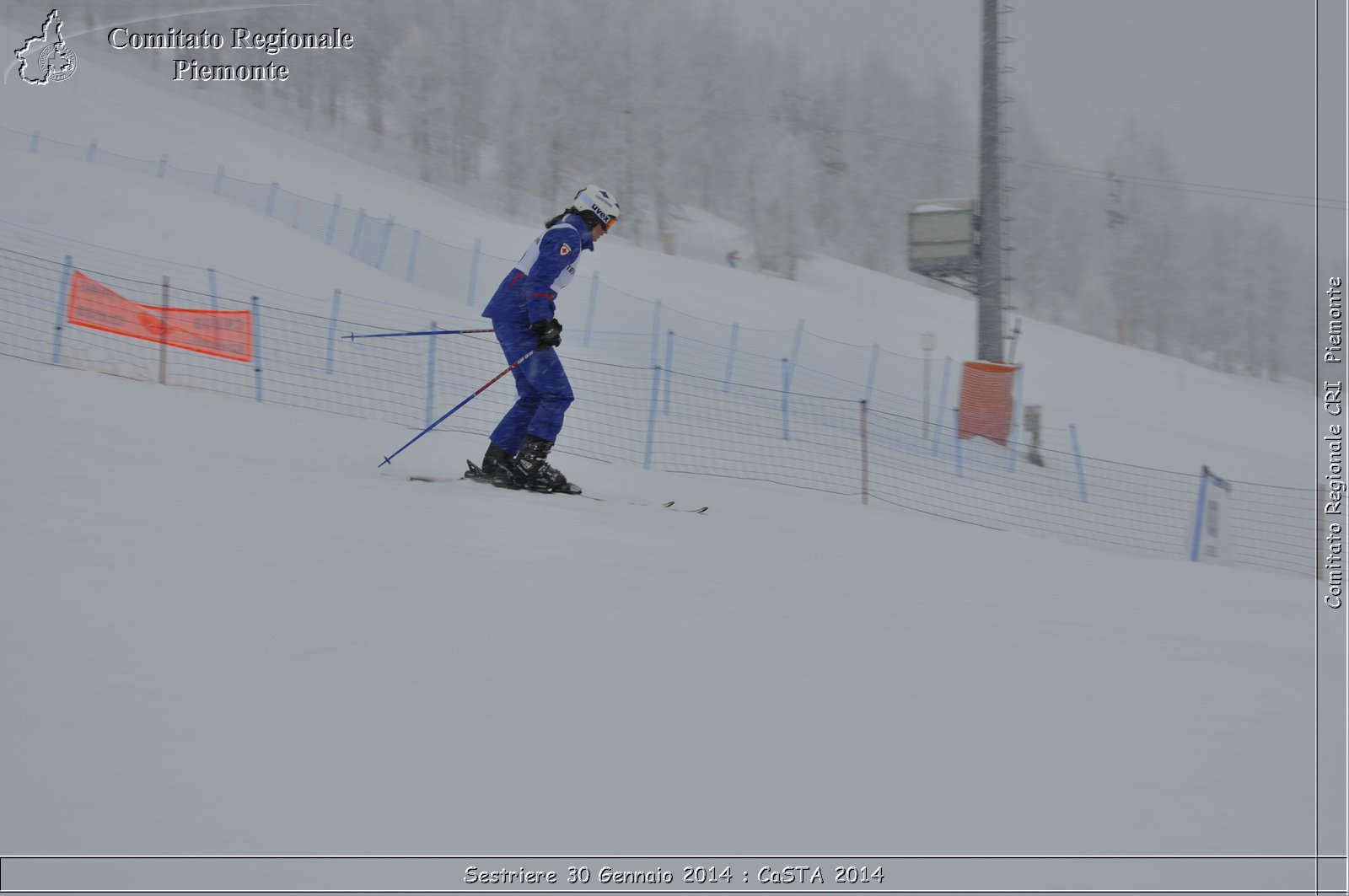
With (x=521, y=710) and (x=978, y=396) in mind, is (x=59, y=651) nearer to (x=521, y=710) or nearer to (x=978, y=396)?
(x=521, y=710)

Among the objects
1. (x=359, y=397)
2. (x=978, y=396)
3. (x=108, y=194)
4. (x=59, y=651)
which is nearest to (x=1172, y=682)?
(x=59, y=651)

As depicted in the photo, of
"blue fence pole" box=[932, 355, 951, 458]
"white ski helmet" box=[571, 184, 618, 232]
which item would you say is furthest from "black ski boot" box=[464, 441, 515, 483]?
"blue fence pole" box=[932, 355, 951, 458]

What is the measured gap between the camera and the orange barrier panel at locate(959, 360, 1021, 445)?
54.3 ft

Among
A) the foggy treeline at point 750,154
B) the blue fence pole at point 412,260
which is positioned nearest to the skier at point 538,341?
the blue fence pole at point 412,260

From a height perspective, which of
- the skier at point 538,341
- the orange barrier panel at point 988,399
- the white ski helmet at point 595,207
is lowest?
the skier at point 538,341

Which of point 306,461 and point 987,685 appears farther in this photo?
point 306,461

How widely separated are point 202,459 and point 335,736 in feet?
12.9

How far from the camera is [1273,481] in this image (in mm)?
18688

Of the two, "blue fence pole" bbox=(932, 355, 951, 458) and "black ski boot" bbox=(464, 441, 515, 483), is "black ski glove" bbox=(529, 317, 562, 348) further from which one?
"blue fence pole" bbox=(932, 355, 951, 458)

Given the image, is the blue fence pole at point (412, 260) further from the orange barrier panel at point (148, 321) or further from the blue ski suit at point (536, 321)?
the blue ski suit at point (536, 321)

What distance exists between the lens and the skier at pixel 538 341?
230 inches

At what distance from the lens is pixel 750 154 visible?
163 feet

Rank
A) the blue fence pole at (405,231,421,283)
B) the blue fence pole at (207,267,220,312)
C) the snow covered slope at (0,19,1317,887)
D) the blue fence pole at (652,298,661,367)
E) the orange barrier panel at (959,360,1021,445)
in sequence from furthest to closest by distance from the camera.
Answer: the blue fence pole at (405,231,421,283)
the blue fence pole at (652,298,661,367)
the orange barrier panel at (959,360,1021,445)
the blue fence pole at (207,267,220,312)
the snow covered slope at (0,19,1317,887)

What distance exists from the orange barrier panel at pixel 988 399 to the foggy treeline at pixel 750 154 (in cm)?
3053
